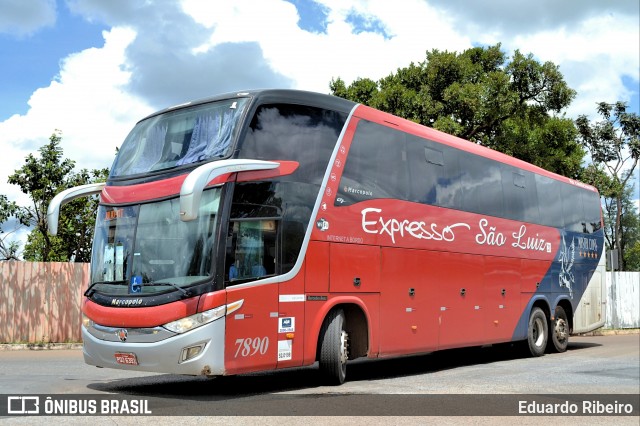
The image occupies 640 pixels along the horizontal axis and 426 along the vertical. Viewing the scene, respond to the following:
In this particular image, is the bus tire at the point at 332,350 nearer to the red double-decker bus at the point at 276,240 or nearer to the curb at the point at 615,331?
the red double-decker bus at the point at 276,240

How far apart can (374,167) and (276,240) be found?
256 cm

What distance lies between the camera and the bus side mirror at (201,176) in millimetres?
8375

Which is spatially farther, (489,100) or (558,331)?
(489,100)

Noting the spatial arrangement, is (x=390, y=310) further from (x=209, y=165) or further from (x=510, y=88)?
(x=510, y=88)

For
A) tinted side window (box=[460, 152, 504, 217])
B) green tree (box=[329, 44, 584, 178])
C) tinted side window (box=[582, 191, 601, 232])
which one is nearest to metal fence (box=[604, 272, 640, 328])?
green tree (box=[329, 44, 584, 178])

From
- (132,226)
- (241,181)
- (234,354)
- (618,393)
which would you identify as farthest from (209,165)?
(618,393)

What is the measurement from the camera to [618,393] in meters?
10.7

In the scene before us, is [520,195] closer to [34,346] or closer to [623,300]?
[34,346]

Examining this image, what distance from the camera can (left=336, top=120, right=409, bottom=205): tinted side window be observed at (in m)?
11.3

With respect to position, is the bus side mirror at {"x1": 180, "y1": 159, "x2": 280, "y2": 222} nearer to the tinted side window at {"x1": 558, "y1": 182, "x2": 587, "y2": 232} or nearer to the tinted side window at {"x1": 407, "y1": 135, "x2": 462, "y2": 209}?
the tinted side window at {"x1": 407, "y1": 135, "x2": 462, "y2": 209}

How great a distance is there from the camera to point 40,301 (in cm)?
1995

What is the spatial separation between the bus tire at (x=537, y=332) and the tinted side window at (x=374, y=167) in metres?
6.36

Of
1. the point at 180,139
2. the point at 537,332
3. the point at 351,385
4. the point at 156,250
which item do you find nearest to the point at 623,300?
the point at 537,332

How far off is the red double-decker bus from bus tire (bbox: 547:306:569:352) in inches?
182
